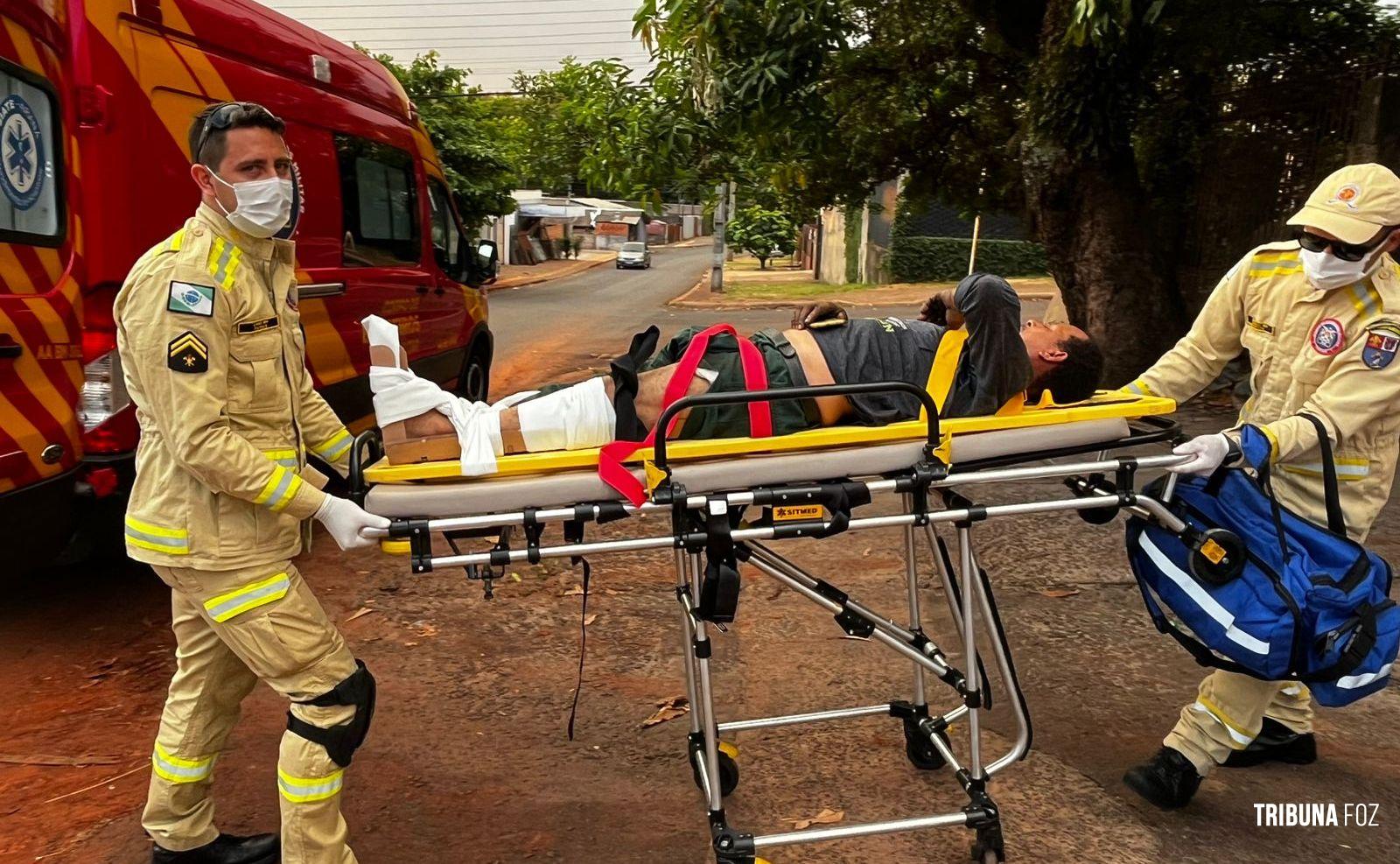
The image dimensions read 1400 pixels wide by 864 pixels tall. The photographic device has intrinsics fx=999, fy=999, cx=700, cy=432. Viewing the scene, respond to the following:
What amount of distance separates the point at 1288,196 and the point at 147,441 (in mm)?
7451

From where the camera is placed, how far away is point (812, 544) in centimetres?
537

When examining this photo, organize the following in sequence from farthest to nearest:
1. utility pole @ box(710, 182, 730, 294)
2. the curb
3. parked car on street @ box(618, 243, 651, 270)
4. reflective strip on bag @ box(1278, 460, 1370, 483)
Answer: parked car on street @ box(618, 243, 651, 270)
the curb
utility pole @ box(710, 182, 730, 294)
reflective strip on bag @ box(1278, 460, 1370, 483)

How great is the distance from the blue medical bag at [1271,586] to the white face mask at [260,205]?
246 centimetres

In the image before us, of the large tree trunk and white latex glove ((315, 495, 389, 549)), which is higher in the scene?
the large tree trunk

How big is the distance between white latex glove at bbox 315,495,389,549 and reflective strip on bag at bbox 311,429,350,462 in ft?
1.55

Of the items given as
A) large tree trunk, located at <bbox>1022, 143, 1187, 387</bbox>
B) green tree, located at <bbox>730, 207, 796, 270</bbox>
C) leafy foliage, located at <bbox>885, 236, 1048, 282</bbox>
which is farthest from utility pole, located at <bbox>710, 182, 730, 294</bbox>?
large tree trunk, located at <bbox>1022, 143, 1187, 387</bbox>

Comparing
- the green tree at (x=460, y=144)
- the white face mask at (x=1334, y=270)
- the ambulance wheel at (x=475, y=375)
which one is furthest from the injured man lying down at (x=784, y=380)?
the green tree at (x=460, y=144)

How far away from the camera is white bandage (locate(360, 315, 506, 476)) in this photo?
99.3 inches

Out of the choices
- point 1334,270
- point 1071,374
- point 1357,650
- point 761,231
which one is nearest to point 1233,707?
point 1357,650

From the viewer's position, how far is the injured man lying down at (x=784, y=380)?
2.60 meters

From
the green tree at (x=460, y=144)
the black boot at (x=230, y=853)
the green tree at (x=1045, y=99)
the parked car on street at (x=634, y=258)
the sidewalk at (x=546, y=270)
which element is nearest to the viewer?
the black boot at (x=230, y=853)

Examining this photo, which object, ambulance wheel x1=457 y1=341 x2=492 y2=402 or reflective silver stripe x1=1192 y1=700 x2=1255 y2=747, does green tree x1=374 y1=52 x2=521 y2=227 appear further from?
reflective silver stripe x1=1192 y1=700 x2=1255 y2=747

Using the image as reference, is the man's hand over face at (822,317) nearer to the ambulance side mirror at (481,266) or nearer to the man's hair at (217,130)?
the man's hair at (217,130)

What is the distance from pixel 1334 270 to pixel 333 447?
9.09ft
